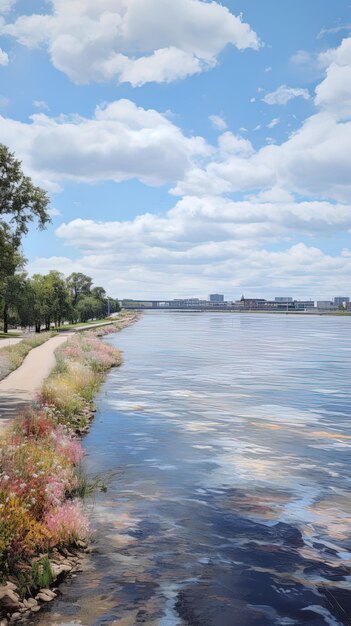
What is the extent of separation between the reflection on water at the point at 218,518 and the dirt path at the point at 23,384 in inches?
124

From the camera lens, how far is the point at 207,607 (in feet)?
29.1

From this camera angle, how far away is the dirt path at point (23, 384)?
69.4 feet

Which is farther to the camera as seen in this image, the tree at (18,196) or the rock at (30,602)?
the tree at (18,196)

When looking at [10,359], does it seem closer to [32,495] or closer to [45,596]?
[32,495]

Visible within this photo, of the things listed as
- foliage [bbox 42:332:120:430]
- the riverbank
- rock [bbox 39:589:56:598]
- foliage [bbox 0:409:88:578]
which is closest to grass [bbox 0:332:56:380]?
foliage [bbox 42:332:120:430]

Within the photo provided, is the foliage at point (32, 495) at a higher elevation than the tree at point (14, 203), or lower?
lower

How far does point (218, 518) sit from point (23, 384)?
61.2 ft

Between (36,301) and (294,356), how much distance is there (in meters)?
50.7

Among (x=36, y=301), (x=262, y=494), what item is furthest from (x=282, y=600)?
(x=36, y=301)

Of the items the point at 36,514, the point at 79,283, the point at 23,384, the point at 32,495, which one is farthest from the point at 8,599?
the point at 79,283

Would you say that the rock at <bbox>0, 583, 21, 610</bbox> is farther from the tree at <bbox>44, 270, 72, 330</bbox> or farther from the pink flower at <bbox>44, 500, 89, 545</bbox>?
the tree at <bbox>44, 270, 72, 330</bbox>

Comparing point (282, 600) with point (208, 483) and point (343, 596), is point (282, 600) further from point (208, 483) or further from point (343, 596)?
point (208, 483)

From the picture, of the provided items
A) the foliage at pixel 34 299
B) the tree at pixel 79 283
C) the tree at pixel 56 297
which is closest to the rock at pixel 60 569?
the foliage at pixel 34 299

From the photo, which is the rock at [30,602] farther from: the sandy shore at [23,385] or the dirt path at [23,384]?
the dirt path at [23,384]
